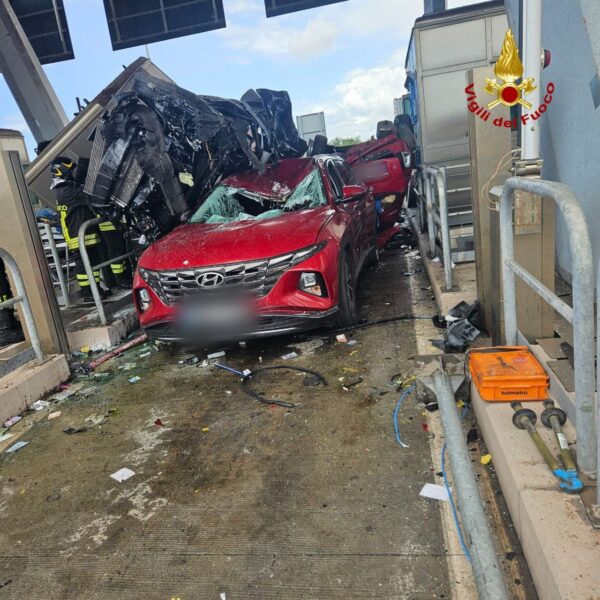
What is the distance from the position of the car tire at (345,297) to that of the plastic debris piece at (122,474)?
2224mm

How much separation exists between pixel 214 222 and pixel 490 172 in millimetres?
2987

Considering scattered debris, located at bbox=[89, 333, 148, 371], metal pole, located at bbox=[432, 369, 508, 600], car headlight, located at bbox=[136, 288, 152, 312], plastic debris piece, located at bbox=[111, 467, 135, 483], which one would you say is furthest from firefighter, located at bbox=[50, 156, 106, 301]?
metal pole, located at bbox=[432, 369, 508, 600]

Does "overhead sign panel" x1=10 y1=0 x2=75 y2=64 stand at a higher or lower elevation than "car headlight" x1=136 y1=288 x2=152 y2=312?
higher

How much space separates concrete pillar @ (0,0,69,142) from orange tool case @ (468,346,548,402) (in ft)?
55.4

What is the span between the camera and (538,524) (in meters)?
1.88

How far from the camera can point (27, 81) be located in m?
15.4

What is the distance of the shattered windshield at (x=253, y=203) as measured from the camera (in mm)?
5398

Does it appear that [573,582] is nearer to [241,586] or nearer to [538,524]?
[538,524]

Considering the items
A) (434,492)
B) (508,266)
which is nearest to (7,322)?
(434,492)

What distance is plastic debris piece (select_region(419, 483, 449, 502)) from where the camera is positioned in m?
2.58

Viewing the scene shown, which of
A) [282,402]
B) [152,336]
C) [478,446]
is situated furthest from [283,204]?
[478,446]

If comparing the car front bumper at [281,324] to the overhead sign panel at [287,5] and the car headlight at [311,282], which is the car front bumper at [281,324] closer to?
the car headlight at [311,282]

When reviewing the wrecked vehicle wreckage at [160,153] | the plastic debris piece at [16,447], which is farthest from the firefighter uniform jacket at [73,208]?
the plastic debris piece at [16,447]

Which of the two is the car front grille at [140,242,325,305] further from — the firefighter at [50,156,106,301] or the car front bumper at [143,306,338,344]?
the firefighter at [50,156,106,301]
